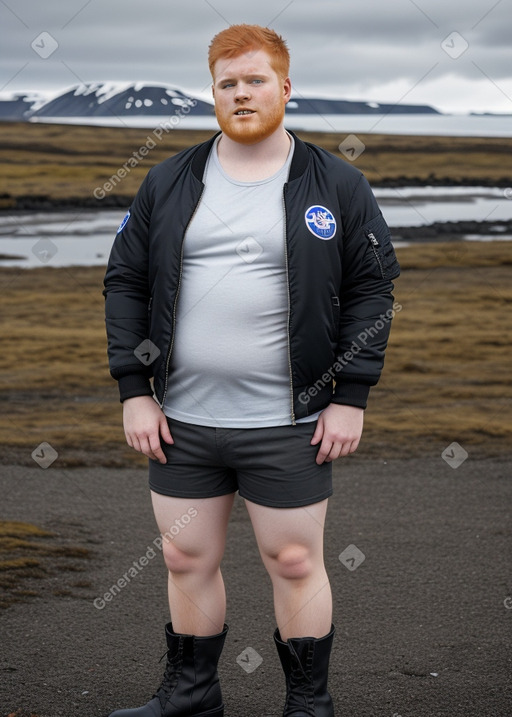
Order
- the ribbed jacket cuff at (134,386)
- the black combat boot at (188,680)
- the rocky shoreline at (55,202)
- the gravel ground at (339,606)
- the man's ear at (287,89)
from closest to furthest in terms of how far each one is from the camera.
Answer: the man's ear at (287,89) < the ribbed jacket cuff at (134,386) < the black combat boot at (188,680) < the gravel ground at (339,606) < the rocky shoreline at (55,202)

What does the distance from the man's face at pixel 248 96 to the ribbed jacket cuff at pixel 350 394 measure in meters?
0.65

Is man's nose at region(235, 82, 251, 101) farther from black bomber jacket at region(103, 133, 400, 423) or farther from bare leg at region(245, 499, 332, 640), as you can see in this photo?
bare leg at region(245, 499, 332, 640)

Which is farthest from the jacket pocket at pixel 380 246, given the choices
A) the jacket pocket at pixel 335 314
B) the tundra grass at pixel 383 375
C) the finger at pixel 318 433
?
the tundra grass at pixel 383 375

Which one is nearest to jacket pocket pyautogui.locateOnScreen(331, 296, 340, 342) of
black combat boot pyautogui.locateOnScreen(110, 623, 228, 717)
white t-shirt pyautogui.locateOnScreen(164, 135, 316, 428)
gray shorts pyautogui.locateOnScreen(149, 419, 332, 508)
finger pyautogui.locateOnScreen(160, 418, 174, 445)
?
white t-shirt pyautogui.locateOnScreen(164, 135, 316, 428)

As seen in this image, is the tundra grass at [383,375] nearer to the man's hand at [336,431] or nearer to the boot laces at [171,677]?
the boot laces at [171,677]

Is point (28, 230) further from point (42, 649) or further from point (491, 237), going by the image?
point (42, 649)

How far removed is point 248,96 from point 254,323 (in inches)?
21.2

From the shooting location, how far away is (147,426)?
7.79 ft

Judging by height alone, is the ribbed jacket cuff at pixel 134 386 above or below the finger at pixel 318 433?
above

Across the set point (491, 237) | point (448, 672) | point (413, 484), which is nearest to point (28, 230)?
point (491, 237)

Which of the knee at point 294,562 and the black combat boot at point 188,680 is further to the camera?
the black combat boot at point 188,680

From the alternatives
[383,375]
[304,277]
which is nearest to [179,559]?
[304,277]

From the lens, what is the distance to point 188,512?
2.42 meters

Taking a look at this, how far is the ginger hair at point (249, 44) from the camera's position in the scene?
221cm
